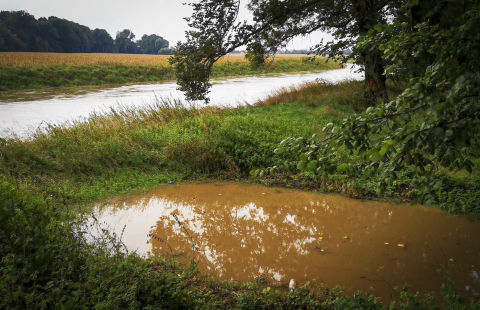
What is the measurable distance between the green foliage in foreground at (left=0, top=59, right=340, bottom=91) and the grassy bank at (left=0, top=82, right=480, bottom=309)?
43.2 feet

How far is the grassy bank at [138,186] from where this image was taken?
12.1 ft

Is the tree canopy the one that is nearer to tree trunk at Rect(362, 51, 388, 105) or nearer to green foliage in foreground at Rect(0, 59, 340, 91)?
tree trunk at Rect(362, 51, 388, 105)

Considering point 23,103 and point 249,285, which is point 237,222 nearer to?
point 249,285

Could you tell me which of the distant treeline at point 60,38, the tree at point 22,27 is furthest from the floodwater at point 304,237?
the tree at point 22,27

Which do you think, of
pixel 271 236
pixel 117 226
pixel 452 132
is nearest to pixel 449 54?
pixel 452 132

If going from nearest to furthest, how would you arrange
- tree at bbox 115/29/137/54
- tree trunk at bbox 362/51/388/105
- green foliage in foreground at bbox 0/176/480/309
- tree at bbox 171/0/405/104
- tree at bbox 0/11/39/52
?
green foliage in foreground at bbox 0/176/480/309 < tree at bbox 171/0/405/104 < tree trunk at bbox 362/51/388/105 < tree at bbox 0/11/39/52 < tree at bbox 115/29/137/54

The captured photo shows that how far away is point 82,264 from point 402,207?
242 inches

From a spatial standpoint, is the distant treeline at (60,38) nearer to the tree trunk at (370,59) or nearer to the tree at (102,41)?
the tree at (102,41)

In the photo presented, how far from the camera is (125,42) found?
72312 mm

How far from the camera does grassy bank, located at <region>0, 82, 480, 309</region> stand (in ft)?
12.1

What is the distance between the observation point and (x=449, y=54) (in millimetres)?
3570

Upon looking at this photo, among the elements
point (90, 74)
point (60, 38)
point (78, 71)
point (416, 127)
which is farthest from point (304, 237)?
point (60, 38)

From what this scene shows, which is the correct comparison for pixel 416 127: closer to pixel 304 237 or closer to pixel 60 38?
pixel 304 237

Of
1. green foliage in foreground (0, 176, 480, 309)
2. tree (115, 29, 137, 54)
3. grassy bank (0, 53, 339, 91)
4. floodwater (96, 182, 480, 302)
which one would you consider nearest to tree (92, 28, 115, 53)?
tree (115, 29, 137, 54)
